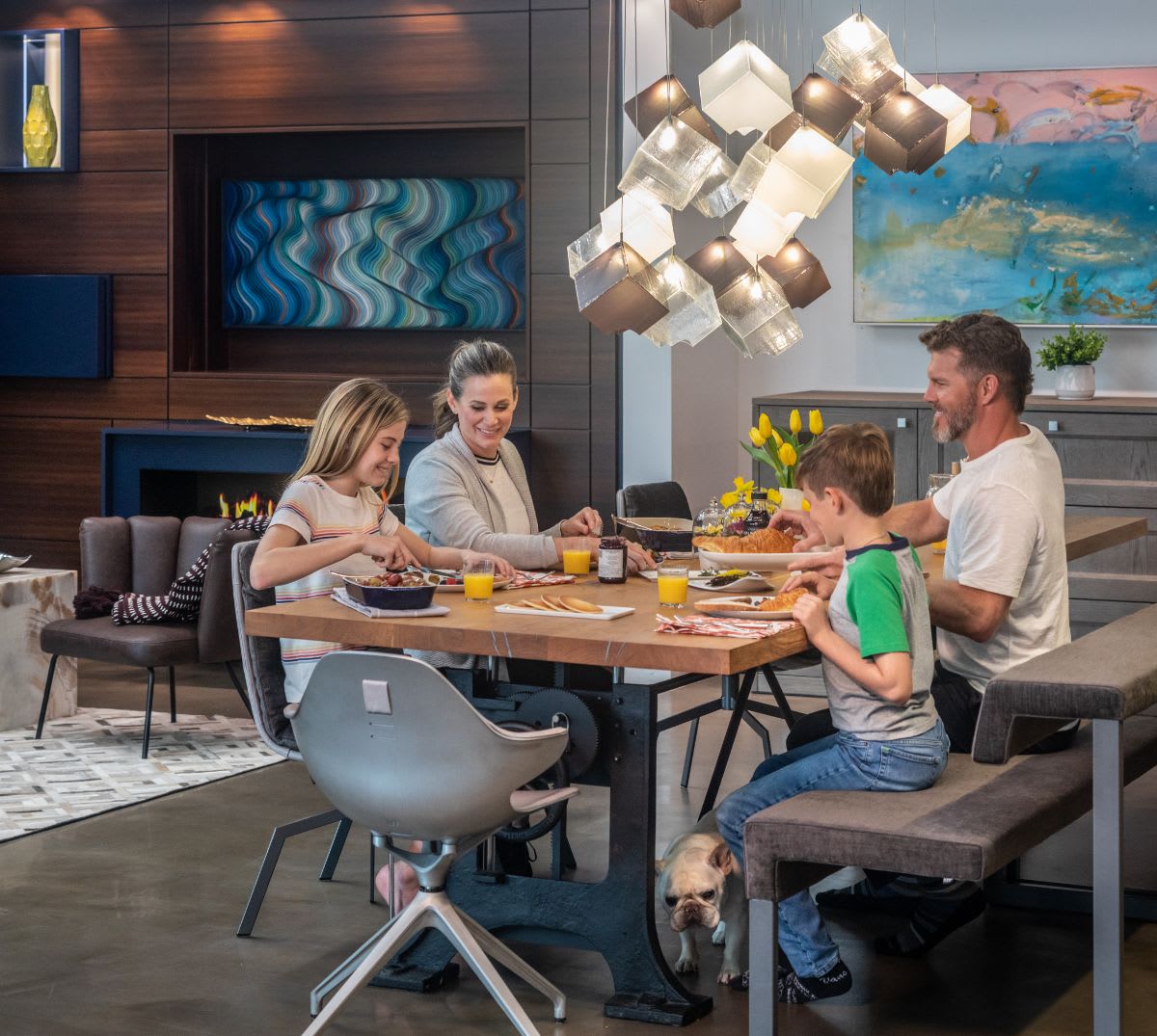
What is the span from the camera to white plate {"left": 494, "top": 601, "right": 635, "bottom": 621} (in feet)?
11.1

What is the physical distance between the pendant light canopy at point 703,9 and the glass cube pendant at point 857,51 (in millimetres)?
325

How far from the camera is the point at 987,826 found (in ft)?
9.73

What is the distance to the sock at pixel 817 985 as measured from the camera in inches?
134

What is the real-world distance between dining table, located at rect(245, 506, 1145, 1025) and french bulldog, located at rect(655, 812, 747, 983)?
2.4 inches

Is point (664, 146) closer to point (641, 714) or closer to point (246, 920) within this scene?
point (641, 714)

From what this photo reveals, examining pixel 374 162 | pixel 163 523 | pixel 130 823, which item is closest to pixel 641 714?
pixel 130 823

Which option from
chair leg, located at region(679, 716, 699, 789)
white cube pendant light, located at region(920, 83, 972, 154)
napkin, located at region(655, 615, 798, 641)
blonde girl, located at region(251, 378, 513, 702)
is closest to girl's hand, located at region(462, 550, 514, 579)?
blonde girl, located at region(251, 378, 513, 702)

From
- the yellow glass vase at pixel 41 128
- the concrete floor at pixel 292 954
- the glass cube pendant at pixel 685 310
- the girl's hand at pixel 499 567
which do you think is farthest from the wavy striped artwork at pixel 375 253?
the glass cube pendant at pixel 685 310

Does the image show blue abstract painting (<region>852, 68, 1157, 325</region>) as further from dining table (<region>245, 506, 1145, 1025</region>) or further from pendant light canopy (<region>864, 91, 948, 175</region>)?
dining table (<region>245, 506, 1145, 1025</region>)

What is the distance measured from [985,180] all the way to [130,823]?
176 inches

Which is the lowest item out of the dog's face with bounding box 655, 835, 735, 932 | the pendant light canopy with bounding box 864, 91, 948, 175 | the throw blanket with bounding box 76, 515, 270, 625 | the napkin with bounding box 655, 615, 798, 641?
the dog's face with bounding box 655, 835, 735, 932

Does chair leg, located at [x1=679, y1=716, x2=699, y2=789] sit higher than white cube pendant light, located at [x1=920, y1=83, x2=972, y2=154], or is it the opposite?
white cube pendant light, located at [x1=920, y1=83, x2=972, y2=154]

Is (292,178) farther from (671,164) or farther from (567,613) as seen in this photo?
(567,613)

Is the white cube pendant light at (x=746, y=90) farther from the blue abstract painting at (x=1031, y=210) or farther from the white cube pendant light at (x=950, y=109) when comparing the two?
the blue abstract painting at (x=1031, y=210)
